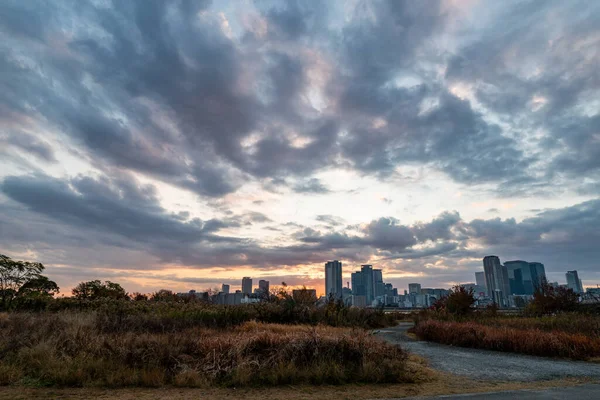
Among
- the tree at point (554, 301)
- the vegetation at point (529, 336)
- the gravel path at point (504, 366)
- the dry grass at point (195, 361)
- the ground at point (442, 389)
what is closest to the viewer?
the ground at point (442, 389)

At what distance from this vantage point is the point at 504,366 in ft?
37.3

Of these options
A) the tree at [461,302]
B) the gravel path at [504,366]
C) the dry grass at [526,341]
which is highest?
the tree at [461,302]

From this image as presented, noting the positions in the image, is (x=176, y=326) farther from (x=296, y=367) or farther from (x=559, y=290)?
(x=559, y=290)

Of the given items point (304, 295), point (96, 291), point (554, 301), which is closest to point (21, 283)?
point (96, 291)

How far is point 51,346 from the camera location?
10250 millimetres

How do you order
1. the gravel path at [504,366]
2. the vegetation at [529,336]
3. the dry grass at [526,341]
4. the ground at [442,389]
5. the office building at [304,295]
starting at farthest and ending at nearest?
the office building at [304,295], the vegetation at [529,336], the dry grass at [526,341], the gravel path at [504,366], the ground at [442,389]

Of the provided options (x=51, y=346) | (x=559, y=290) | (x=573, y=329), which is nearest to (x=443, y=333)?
(x=573, y=329)

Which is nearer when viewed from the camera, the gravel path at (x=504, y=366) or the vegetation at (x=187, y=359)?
the vegetation at (x=187, y=359)

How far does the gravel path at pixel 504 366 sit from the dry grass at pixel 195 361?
2120 millimetres

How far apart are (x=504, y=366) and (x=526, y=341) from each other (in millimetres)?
3941

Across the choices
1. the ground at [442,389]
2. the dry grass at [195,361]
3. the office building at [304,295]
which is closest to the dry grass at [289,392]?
the ground at [442,389]

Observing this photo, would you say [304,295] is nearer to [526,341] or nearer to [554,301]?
[526,341]

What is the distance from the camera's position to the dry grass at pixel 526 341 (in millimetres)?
13328

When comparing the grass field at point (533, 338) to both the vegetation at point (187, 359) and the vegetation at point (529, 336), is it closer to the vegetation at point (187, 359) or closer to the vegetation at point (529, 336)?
the vegetation at point (529, 336)
